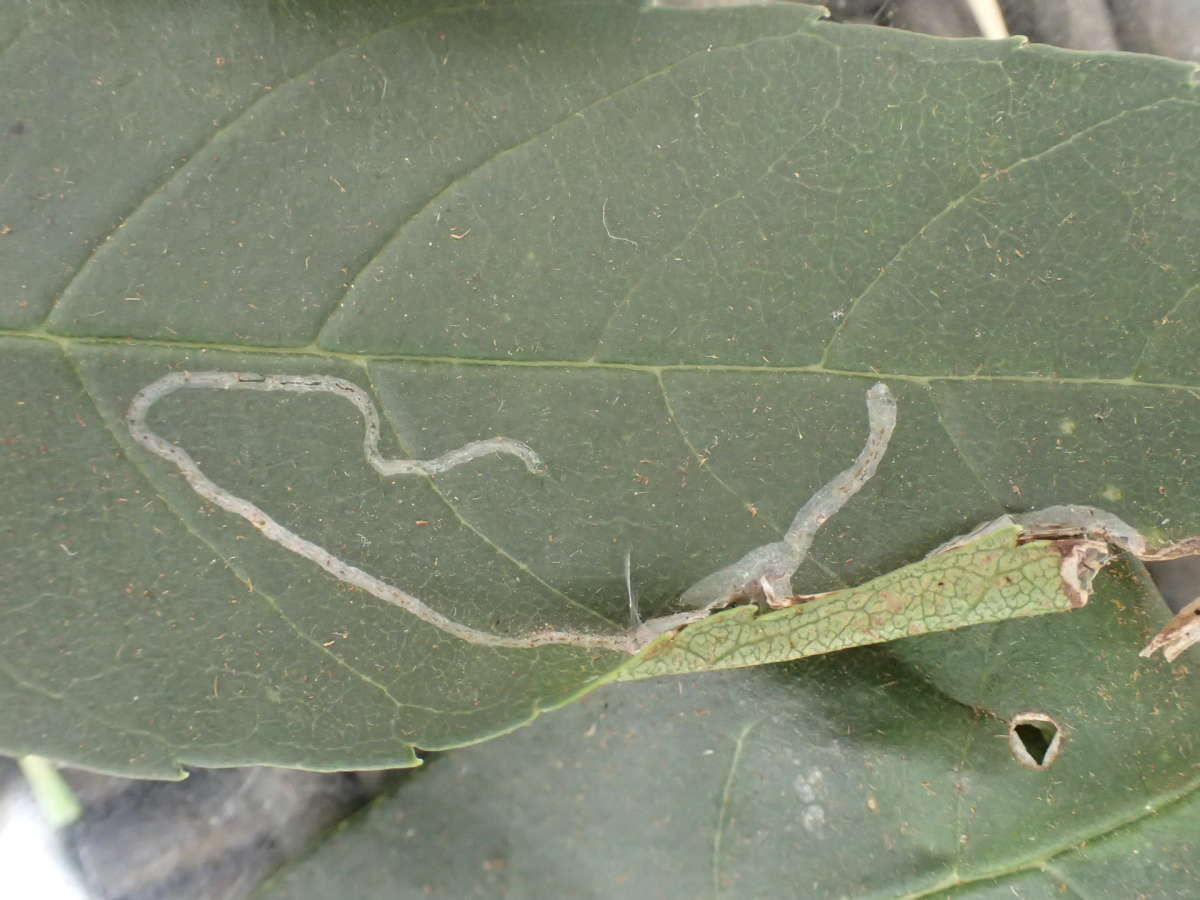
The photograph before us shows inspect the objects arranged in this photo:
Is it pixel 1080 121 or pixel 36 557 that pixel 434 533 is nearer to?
pixel 36 557

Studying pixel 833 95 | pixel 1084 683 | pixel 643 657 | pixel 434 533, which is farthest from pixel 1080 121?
pixel 434 533

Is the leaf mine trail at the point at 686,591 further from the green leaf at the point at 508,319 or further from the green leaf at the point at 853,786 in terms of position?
the green leaf at the point at 853,786

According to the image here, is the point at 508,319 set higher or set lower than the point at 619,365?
higher

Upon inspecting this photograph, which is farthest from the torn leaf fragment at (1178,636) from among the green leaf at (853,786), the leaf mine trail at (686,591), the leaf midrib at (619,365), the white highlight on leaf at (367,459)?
the white highlight on leaf at (367,459)

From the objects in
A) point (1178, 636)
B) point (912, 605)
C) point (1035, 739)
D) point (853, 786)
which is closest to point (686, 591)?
point (912, 605)

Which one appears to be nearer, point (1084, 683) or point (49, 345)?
point (49, 345)

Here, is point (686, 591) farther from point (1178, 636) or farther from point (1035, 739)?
point (1178, 636)

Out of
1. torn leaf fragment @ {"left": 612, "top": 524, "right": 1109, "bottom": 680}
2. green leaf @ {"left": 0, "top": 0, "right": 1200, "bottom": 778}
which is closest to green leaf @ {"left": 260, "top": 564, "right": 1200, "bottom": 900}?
torn leaf fragment @ {"left": 612, "top": 524, "right": 1109, "bottom": 680}
